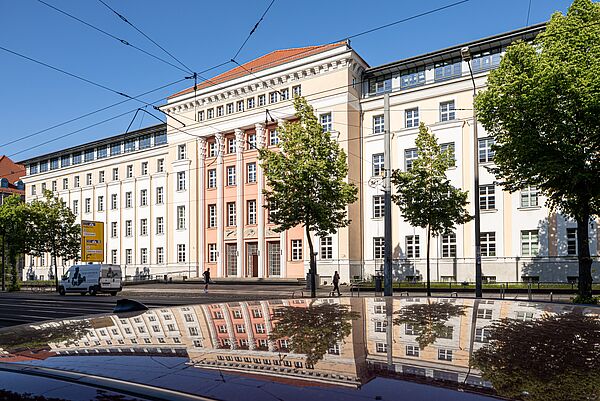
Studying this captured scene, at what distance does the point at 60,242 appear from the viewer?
54438 millimetres

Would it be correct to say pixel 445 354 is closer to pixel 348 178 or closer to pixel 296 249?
pixel 348 178

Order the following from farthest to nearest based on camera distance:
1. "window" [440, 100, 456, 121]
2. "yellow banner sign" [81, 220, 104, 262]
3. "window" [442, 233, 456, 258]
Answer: "yellow banner sign" [81, 220, 104, 262] < "window" [440, 100, 456, 121] < "window" [442, 233, 456, 258]

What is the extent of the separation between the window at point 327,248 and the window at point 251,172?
11.6 metres

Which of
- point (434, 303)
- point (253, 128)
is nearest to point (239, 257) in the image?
point (253, 128)

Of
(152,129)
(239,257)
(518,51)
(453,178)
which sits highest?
(152,129)

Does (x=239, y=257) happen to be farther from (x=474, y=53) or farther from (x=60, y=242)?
(x=474, y=53)

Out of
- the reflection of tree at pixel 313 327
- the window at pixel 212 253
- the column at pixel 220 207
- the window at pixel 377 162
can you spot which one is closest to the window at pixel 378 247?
the window at pixel 377 162

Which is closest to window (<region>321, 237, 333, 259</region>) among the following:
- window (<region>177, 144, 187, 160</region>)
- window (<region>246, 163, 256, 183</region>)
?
window (<region>246, 163, 256, 183</region>)

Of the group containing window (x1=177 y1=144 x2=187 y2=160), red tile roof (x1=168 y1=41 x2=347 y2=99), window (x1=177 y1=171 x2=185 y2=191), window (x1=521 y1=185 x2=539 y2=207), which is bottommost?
window (x1=521 y1=185 x2=539 y2=207)

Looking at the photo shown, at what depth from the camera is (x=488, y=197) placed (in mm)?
41312

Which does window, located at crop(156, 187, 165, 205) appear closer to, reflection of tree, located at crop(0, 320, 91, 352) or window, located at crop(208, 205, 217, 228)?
window, located at crop(208, 205, 217, 228)

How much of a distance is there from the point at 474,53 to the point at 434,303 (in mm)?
40189

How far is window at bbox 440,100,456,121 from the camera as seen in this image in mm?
43219

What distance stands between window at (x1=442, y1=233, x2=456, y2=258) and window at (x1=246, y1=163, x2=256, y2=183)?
21117 mm
